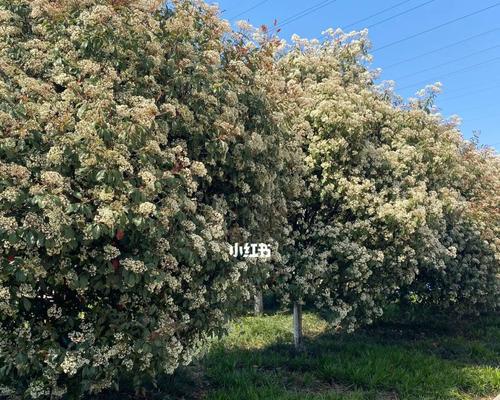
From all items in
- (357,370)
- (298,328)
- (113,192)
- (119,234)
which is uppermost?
(113,192)

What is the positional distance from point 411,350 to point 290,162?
438 centimetres

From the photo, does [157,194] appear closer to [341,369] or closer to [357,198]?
[357,198]

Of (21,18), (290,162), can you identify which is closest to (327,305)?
(290,162)

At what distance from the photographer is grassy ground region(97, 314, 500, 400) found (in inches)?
249

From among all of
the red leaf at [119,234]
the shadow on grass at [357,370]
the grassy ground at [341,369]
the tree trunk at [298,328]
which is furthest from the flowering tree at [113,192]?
the tree trunk at [298,328]

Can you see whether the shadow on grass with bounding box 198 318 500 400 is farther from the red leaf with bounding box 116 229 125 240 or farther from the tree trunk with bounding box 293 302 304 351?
the red leaf with bounding box 116 229 125 240

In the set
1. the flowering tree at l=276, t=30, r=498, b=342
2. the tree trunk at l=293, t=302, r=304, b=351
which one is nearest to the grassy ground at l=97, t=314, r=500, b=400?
the tree trunk at l=293, t=302, r=304, b=351

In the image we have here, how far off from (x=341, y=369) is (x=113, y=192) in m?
4.80

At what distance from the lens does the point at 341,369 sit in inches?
280

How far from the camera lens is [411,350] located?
888cm

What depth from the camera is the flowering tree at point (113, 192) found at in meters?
3.61

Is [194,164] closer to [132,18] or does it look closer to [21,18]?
[132,18]

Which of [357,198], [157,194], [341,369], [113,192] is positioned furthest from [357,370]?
[113,192]

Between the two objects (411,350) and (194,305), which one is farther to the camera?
(411,350)
